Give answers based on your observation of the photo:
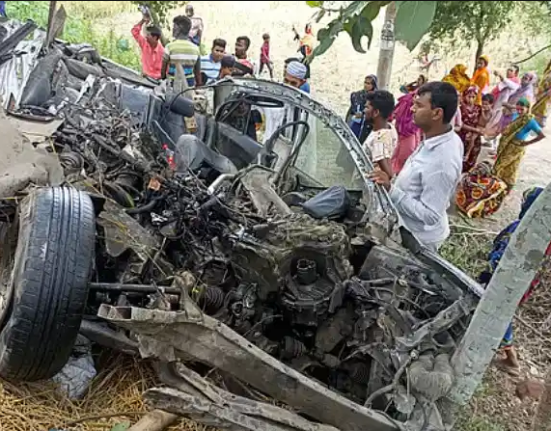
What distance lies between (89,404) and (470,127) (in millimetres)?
5568

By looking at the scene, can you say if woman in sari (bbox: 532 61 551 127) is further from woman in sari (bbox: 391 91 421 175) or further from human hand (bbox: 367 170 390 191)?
human hand (bbox: 367 170 390 191)

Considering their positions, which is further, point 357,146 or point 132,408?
point 357,146

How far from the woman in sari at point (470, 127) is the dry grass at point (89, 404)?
519 cm

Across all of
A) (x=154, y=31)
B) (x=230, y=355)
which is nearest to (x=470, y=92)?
(x=154, y=31)

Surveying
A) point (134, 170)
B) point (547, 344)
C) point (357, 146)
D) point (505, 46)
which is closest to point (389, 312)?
point (357, 146)

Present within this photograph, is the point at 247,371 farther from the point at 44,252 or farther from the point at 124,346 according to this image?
the point at 44,252

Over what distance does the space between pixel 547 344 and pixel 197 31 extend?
7240 mm

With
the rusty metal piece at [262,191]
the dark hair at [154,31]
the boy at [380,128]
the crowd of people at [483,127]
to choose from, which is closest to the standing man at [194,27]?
the dark hair at [154,31]

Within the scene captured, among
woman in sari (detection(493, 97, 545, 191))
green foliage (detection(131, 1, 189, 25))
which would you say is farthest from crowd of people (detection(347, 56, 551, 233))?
green foliage (detection(131, 1, 189, 25))

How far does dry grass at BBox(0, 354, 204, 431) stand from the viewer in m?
2.86

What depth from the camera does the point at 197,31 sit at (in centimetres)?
979

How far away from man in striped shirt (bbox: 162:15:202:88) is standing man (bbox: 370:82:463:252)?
4.10 metres

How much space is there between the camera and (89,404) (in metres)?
3.05

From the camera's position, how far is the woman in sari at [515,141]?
655 cm
